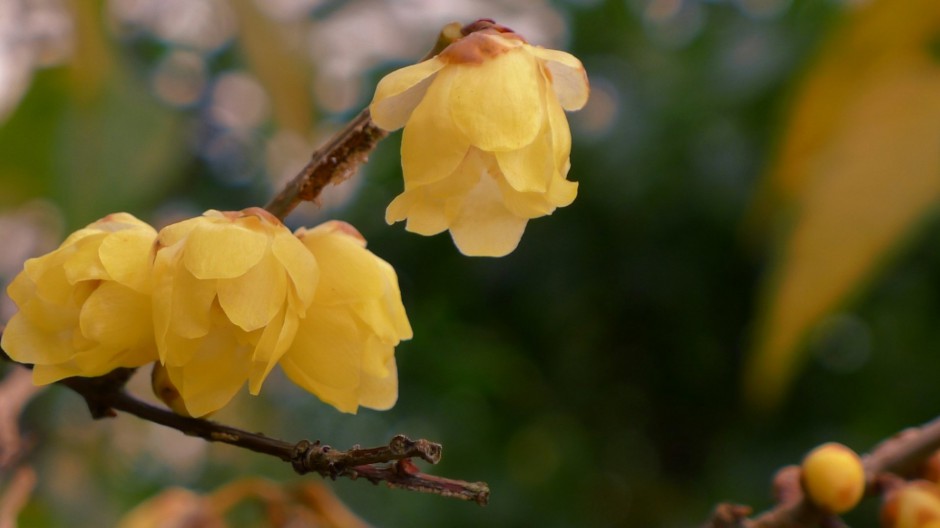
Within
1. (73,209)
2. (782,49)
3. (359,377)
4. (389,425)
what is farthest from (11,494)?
(782,49)

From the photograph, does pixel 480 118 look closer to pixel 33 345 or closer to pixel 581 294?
pixel 33 345

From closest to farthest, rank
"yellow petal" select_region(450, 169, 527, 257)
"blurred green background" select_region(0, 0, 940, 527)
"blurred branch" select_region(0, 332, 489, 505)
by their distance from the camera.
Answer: "blurred branch" select_region(0, 332, 489, 505)
"yellow petal" select_region(450, 169, 527, 257)
"blurred green background" select_region(0, 0, 940, 527)

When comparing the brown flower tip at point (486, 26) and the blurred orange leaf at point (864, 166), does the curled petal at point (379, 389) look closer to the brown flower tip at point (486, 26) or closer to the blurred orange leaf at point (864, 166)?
the brown flower tip at point (486, 26)

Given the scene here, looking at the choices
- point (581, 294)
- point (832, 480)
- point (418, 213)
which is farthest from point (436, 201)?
point (581, 294)

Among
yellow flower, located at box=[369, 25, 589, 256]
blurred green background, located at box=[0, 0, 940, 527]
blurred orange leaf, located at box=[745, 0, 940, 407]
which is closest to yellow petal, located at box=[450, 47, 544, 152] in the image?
yellow flower, located at box=[369, 25, 589, 256]

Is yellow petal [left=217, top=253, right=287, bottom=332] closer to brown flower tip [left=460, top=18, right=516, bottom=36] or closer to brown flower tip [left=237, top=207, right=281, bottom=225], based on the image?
brown flower tip [left=237, top=207, right=281, bottom=225]

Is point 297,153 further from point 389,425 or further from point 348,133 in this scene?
point 348,133

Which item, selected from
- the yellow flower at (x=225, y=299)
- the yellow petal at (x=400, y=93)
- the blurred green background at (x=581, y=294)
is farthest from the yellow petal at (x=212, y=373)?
the blurred green background at (x=581, y=294)
